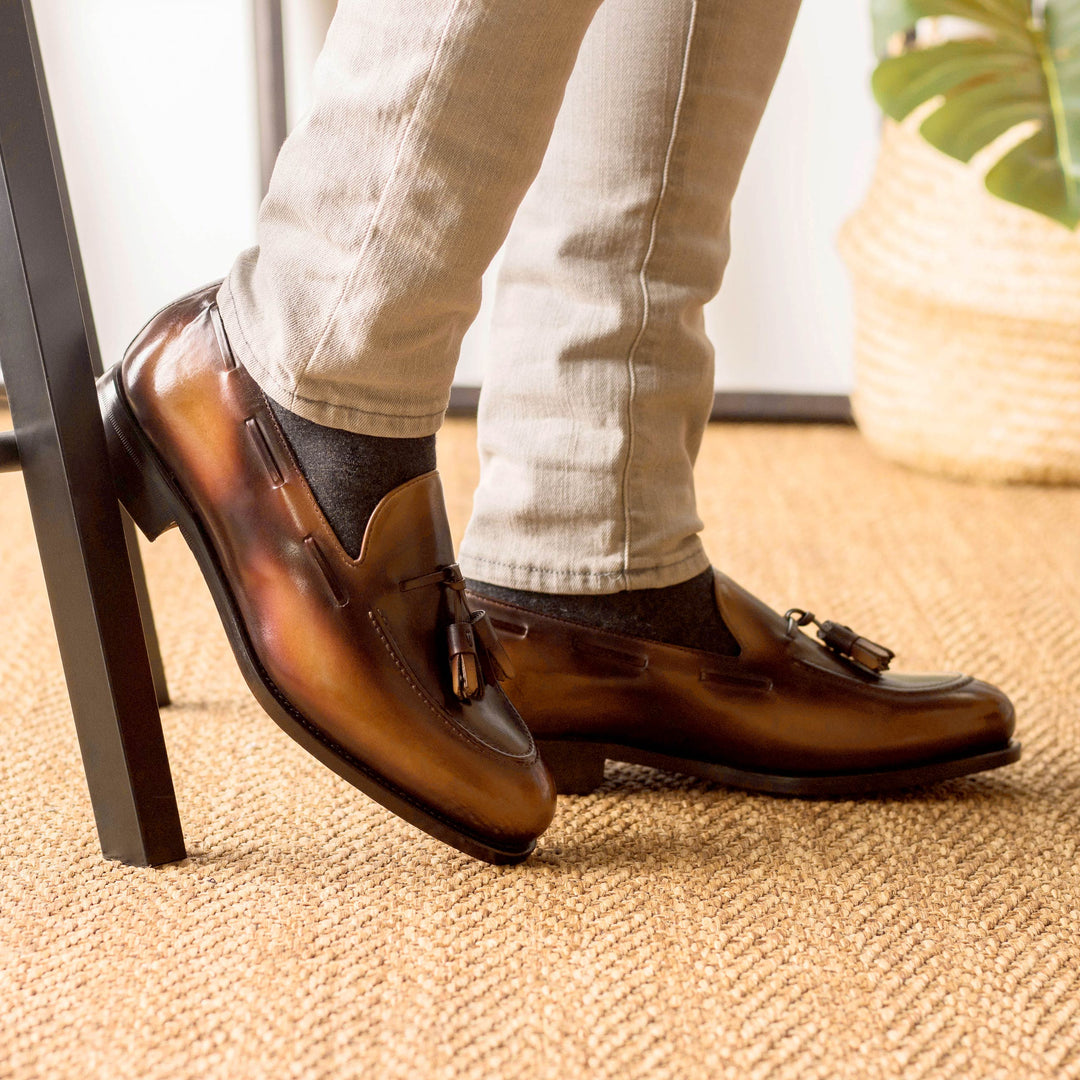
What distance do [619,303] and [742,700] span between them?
0.74ft

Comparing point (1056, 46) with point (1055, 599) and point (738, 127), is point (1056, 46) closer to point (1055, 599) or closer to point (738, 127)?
point (1055, 599)

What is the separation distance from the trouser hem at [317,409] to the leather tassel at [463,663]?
91 millimetres

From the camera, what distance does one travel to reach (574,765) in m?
0.64

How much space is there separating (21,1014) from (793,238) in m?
1.63

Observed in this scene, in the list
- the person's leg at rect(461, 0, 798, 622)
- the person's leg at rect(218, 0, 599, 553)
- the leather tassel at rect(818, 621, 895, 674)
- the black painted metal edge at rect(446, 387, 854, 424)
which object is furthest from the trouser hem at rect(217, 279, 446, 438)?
the black painted metal edge at rect(446, 387, 854, 424)

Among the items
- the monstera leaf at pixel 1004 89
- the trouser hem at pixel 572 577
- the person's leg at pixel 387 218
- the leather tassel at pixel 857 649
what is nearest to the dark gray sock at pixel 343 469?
the person's leg at pixel 387 218

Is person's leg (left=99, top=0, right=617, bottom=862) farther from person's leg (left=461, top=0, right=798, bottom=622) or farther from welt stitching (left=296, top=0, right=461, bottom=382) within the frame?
person's leg (left=461, top=0, right=798, bottom=622)

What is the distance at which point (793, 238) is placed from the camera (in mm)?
1800

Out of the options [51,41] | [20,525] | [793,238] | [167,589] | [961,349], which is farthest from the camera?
[793,238]

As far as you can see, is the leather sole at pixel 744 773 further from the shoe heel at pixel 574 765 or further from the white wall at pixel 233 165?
the white wall at pixel 233 165

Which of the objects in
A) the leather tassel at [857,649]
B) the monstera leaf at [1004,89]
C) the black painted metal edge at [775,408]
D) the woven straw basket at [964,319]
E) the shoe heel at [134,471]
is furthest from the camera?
the black painted metal edge at [775,408]

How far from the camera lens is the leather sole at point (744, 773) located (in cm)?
63

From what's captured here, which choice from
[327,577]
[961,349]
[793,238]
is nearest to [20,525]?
[327,577]

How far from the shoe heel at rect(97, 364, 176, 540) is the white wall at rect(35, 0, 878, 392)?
49.0 inches
